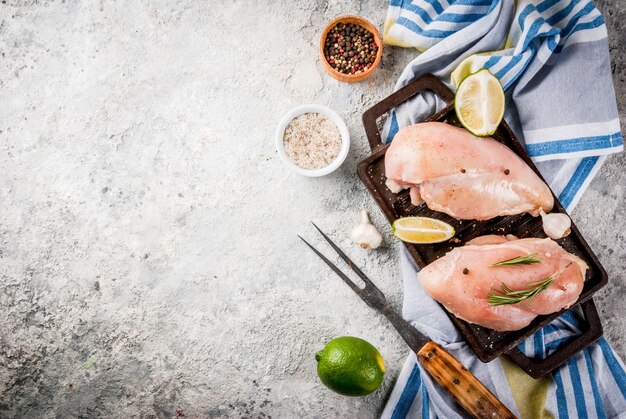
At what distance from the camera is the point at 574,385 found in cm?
186

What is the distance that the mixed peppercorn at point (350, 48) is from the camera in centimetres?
192

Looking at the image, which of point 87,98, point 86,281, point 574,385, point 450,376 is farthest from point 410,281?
point 87,98

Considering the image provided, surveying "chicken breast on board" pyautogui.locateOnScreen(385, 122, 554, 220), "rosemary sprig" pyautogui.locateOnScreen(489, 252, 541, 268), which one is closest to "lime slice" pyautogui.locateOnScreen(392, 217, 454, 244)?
"chicken breast on board" pyautogui.locateOnScreen(385, 122, 554, 220)

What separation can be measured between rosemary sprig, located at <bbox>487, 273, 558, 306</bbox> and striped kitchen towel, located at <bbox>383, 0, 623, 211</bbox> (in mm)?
396

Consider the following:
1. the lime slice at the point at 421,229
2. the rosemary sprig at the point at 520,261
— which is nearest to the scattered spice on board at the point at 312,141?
the lime slice at the point at 421,229

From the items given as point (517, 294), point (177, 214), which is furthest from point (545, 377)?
point (177, 214)

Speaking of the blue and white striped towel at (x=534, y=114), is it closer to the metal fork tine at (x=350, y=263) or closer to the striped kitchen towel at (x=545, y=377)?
the striped kitchen towel at (x=545, y=377)

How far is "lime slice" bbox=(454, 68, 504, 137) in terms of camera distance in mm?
1677

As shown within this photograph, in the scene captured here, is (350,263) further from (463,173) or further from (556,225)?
(556,225)

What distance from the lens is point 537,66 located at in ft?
6.02

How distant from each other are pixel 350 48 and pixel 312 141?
0.40 metres

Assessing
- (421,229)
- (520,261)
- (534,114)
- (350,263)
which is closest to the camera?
(520,261)

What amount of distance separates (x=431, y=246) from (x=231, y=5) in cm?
127

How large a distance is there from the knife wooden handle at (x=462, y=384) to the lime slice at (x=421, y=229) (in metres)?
0.40
